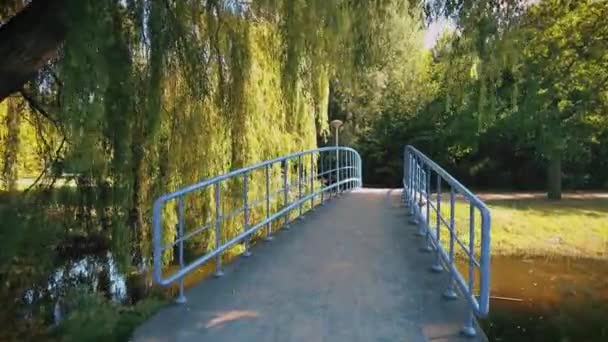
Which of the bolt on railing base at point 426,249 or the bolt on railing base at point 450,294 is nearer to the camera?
the bolt on railing base at point 450,294

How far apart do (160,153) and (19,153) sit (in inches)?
65.7

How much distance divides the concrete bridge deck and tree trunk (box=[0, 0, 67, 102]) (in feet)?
7.48

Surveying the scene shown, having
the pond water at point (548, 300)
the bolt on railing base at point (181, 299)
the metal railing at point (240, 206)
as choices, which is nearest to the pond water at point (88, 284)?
the metal railing at point (240, 206)

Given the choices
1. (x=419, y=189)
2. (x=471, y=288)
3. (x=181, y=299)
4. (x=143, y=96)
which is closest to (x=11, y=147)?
(x=143, y=96)

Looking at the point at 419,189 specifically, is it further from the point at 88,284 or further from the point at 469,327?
the point at 88,284

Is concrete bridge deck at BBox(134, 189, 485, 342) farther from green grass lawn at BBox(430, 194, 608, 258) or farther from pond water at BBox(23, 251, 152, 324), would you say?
green grass lawn at BBox(430, 194, 608, 258)

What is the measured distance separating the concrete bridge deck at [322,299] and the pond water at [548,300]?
2449mm

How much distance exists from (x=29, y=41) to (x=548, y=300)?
7.86 m

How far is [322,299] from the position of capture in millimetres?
3902

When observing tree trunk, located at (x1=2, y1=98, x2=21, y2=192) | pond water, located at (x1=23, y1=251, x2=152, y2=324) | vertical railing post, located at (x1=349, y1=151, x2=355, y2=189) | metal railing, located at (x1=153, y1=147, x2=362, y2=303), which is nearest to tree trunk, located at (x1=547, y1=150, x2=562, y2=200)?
vertical railing post, located at (x1=349, y1=151, x2=355, y2=189)

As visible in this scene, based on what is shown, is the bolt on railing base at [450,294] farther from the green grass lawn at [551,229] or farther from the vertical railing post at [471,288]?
the green grass lawn at [551,229]

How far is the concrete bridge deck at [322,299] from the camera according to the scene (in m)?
3.27

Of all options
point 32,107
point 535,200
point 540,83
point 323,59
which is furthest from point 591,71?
point 32,107

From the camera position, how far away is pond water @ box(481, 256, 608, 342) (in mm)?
7051
